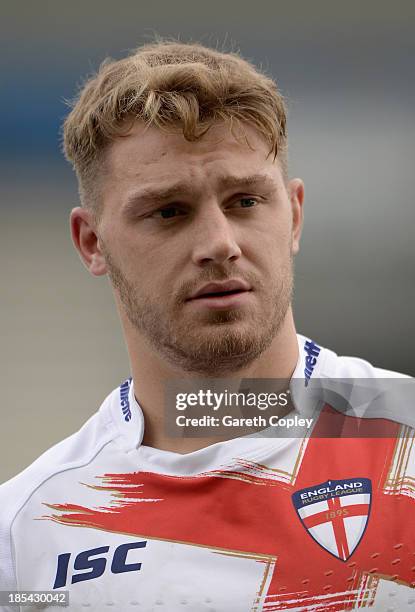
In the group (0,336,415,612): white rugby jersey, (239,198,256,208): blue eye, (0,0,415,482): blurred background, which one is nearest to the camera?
(0,336,415,612): white rugby jersey

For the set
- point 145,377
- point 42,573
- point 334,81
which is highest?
point 334,81

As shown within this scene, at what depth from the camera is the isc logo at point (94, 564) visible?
62.4 inches

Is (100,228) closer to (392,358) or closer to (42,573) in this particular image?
(42,573)

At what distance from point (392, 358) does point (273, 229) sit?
3472 millimetres

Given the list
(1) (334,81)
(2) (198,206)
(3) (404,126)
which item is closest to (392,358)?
(3) (404,126)

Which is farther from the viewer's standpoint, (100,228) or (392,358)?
(392,358)

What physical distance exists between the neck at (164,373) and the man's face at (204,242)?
0.15ft

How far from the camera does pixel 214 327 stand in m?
1.53

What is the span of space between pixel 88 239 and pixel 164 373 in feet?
1.32

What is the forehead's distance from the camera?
155 cm

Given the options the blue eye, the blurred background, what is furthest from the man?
the blurred background

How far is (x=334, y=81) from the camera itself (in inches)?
208

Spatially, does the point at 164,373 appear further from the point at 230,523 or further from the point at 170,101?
the point at 170,101

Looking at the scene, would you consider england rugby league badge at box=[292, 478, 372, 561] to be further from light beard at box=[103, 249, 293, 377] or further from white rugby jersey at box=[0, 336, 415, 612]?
light beard at box=[103, 249, 293, 377]
